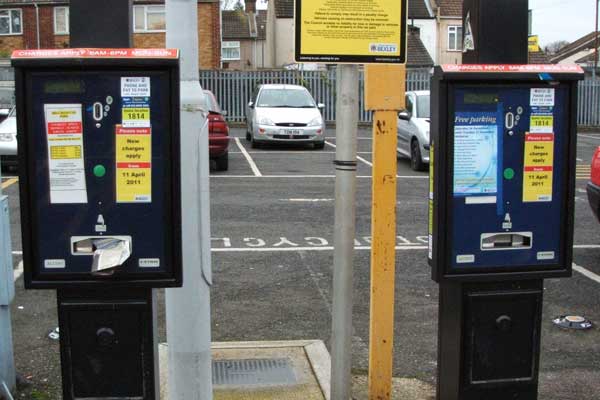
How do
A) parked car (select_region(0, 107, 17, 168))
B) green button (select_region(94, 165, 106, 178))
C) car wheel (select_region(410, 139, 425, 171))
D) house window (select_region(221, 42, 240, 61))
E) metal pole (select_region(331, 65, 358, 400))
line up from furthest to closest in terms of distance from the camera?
house window (select_region(221, 42, 240, 61)) < car wheel (select_region(410, 139, 425, 171)) < parked car (select_region(0, 107, 17, 168)) < metal pole (select_region(331, 65, 358, 400)) < green button (select_region(94, 165, 106, 178))

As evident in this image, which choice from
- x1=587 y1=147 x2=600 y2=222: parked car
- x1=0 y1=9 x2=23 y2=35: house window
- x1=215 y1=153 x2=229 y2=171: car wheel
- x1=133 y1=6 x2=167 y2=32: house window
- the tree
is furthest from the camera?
the tree

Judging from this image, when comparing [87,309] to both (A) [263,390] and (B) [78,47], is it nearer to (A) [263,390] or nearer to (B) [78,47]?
(B) [78,47]

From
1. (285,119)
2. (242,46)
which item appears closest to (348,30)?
(285,119)

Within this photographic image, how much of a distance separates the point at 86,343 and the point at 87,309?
0.16 meters

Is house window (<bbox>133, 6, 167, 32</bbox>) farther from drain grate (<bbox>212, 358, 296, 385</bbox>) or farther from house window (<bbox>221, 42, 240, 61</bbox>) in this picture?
drain grate (<bbox>212, 358, 296, 385</bbox>)

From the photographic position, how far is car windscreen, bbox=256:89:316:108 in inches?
742

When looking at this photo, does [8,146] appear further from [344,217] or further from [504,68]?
[504,68]

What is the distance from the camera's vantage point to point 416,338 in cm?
567

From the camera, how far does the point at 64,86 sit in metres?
3.14

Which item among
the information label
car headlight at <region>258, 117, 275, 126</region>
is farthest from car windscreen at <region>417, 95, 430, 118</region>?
the information label

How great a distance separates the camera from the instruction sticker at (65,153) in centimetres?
316

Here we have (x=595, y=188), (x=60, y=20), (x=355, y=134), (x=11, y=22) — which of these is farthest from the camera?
(x=11, y=22)

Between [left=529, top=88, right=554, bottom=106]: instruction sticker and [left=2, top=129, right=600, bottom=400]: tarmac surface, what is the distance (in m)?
2.03

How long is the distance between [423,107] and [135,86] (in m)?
13.3
